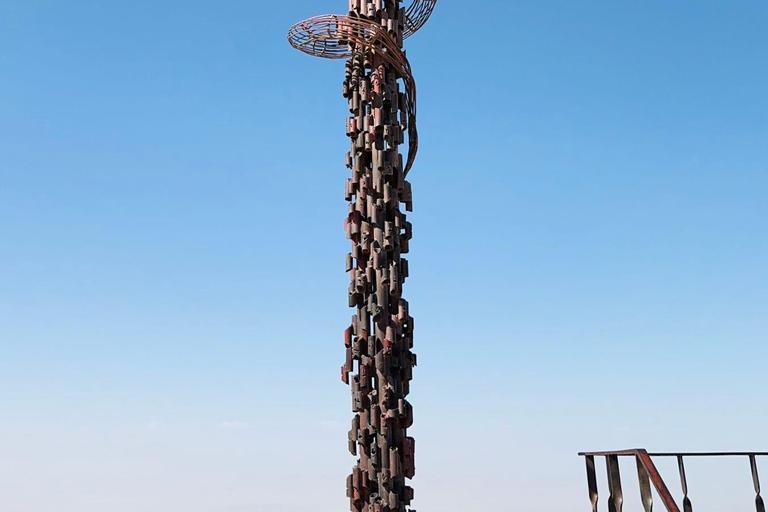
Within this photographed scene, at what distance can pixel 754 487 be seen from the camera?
16.9 feet

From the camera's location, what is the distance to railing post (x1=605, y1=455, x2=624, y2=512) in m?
4.48

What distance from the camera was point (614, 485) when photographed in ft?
14.8

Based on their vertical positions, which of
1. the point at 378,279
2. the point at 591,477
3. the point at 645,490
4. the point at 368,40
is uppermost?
the point at 368,40

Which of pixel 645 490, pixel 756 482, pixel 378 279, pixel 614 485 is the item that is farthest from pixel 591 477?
pixel 378 279

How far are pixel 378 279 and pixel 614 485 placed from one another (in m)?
2.29

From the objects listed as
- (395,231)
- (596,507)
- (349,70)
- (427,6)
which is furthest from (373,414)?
(427,6)

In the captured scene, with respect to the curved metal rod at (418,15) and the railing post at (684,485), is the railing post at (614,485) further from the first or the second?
the curved metal rod at (418,15)

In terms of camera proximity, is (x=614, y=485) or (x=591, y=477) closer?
(x=614, y=485)

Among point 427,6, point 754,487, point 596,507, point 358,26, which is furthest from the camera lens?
point 427,6

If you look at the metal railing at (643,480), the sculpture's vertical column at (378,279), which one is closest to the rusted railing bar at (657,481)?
the metal railing at (643,480)

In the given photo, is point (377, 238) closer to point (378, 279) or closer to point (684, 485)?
point (378, 279)

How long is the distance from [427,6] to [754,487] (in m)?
→ 4.55

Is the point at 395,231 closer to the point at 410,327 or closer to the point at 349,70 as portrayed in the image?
the point at 410,327

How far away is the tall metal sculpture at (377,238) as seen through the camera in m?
5.90
